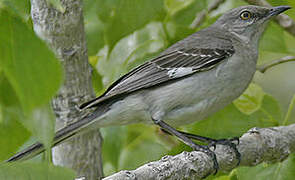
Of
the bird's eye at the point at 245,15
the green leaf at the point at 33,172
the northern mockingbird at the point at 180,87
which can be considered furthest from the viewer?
the bird's eye at the point at 245,15

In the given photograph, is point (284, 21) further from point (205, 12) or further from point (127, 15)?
point (127, 15)

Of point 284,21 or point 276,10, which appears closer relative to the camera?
point 276,10

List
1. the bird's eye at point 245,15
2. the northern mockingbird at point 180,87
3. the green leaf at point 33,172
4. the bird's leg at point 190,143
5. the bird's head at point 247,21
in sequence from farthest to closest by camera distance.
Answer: the bird's eye at point 245,15, the bird's head at point 247,21, the northern mockingbird at point 180,87, the bird's leg at point 190,143, the green leaf at point 33,172

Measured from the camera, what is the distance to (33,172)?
1.78 meters

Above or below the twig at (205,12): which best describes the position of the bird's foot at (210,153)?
below

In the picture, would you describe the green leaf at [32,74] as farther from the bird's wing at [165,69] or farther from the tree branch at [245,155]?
the bird's wing at [165,69]

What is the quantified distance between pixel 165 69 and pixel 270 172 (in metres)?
1.29

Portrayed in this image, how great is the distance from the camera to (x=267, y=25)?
4.10 meters

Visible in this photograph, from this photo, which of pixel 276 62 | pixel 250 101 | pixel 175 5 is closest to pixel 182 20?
pixel 175 5

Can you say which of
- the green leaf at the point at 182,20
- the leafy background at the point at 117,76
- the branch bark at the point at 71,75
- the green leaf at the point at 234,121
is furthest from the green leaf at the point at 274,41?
the branch bark at the point at 71,75

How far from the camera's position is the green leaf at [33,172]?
1.76 m

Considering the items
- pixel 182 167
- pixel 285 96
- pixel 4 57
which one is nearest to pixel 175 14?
pixel 182 167

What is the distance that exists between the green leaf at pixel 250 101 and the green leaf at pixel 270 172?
524 mm

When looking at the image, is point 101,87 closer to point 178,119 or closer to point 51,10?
point 178,119
